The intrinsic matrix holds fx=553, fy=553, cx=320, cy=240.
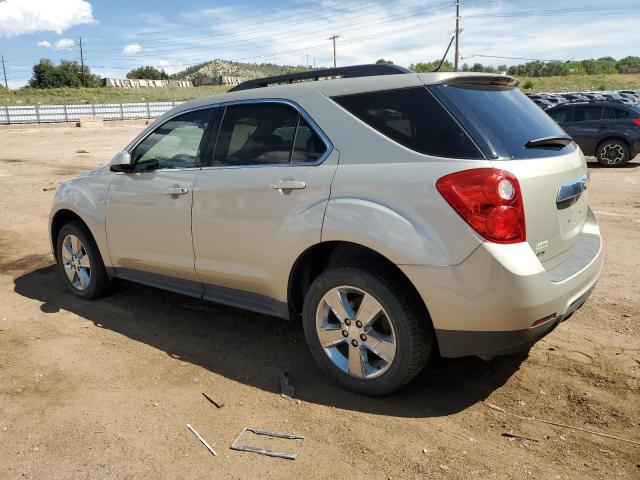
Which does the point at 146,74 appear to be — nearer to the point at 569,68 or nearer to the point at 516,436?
the point at 569,68

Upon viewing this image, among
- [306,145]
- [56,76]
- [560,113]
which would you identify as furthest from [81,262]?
[56,76]

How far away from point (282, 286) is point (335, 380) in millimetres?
668

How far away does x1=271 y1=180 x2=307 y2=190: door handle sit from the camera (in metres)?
3.31

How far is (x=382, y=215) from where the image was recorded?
2947 millimetres

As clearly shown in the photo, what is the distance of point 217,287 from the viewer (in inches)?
156

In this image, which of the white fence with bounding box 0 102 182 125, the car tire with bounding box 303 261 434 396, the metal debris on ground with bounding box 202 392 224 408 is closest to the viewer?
the car tire with bounding box 303 261 434 396

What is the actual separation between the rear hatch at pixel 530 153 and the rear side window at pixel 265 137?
0.85 m

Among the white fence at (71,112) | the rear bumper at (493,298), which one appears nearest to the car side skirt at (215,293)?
the rear bumper at (493,298)

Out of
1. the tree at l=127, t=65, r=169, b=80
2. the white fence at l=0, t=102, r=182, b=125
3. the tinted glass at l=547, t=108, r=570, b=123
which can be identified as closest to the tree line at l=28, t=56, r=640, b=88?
the tree at l=127, t=65, r=169, b=80

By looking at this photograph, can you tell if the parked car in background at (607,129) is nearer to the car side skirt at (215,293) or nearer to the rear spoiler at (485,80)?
the rear spoiler at (485,80)

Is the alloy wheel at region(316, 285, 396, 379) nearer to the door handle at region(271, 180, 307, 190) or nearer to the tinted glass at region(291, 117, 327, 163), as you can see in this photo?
the door handle at region(271, 180, 307, 190)

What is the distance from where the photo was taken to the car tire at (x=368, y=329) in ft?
9.78

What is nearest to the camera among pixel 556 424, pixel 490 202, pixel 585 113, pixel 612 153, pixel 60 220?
pixel 490 202

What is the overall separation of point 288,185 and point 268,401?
51.3 inches
